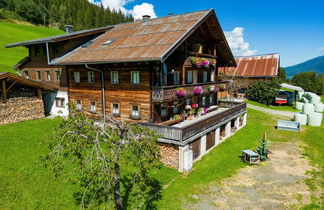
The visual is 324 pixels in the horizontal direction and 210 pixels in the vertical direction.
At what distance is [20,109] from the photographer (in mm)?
21484

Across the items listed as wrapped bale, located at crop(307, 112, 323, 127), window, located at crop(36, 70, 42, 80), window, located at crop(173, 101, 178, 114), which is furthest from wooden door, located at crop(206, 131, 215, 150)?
window, located at crop(36, 70, 42, 80)

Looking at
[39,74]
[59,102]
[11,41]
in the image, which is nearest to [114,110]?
[59,102]

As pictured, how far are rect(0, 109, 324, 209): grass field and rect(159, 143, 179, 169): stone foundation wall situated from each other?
0.48m

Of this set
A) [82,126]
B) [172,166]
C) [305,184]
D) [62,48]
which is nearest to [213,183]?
[172,166]

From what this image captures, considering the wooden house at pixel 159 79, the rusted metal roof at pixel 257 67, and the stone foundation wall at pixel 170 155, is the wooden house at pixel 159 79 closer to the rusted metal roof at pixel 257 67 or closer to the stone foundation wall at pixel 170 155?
the stone foundation wall at pixel 170 155

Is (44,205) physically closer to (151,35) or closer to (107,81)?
(107,81)

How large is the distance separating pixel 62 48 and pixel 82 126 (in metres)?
18.2

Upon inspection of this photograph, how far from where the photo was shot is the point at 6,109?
2036 cm

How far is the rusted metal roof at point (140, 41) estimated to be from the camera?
16.5m

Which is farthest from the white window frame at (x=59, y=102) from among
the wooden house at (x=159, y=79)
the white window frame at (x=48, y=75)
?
the white window frame at (x=48, y=75)

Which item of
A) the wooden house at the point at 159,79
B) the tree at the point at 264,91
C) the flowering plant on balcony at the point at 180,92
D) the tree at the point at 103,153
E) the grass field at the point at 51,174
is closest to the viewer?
the tree at the point at 103,153

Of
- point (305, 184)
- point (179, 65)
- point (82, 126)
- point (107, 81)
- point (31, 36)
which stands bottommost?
point (305, 184)

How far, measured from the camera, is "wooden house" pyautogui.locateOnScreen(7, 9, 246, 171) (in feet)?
51.7

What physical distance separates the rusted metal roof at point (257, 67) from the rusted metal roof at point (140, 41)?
93.3ft
